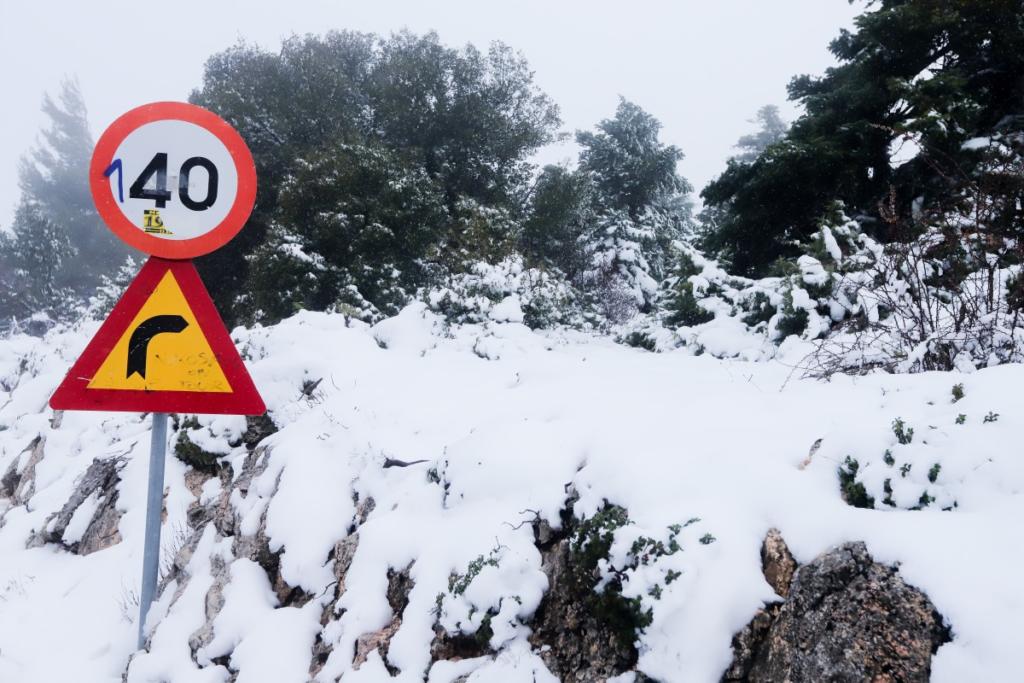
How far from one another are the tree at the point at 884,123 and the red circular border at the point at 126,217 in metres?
6.08

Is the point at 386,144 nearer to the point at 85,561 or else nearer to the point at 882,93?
the point at 882,93

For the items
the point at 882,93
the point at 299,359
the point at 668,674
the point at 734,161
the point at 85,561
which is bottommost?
the point at 668,674

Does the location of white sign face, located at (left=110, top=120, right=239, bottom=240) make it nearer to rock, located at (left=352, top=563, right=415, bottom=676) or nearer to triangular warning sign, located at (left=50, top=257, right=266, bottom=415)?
triangular warning sign, located at (left=50, top=257, right=266, bottom=415)

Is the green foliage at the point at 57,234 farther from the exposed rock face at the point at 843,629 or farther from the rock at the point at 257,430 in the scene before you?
the exposed rock face at the point at 843,629

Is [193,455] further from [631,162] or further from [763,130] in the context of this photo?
[763,130]

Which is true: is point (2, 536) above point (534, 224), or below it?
below

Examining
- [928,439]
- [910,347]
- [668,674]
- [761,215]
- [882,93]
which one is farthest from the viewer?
[761,215]

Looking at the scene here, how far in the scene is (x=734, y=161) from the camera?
25.2 ft

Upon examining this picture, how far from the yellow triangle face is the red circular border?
0.13m

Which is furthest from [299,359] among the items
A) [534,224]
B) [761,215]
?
[534,224]

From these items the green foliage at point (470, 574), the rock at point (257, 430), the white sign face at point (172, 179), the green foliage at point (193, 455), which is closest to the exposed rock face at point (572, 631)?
the green foliage at point (470, 574)

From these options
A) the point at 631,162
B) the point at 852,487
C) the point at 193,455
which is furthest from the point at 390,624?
the point at 631,162

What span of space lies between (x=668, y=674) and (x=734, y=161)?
25.6ft

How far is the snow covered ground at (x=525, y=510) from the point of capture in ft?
4.64
